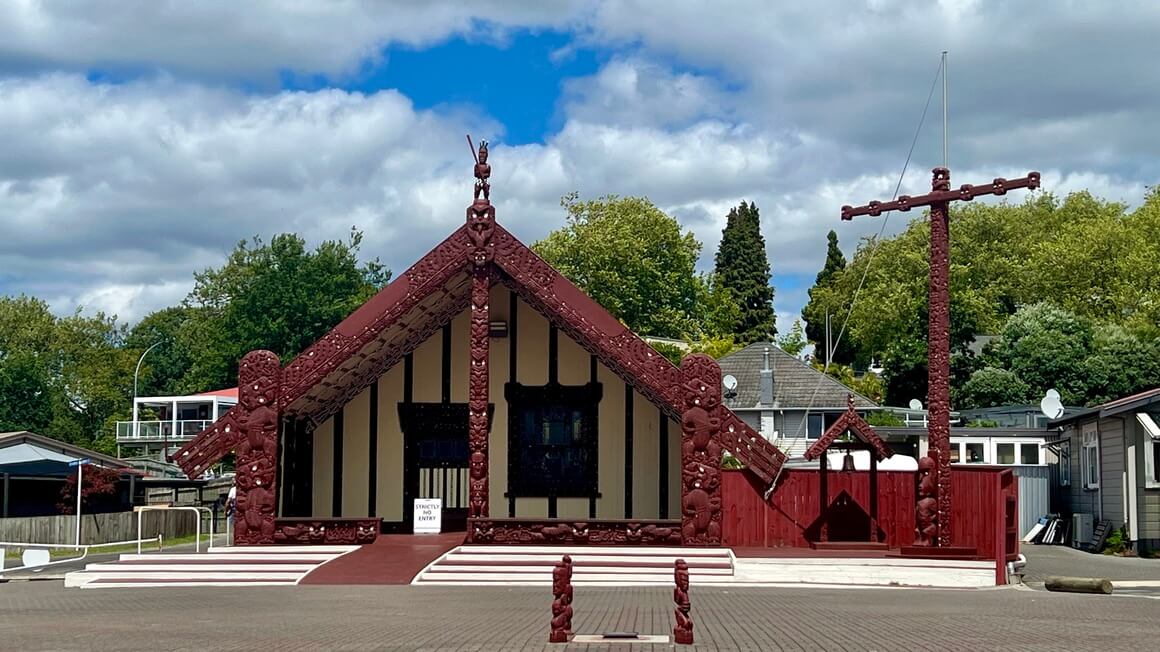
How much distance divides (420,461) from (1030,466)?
20045mm

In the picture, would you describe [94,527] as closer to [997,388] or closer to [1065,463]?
[1065,463]

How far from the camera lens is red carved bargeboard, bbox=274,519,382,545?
2206cm

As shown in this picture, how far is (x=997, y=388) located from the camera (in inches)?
2149

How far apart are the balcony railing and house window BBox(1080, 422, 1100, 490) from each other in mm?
50747

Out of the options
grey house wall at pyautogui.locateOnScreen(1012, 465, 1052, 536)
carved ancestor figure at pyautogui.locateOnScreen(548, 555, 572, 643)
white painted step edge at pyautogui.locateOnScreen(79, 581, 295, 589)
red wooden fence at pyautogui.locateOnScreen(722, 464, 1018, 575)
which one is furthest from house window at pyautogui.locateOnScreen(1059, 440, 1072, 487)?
carved ancestor figure at pyautogui.locateOnScreen(548, 555, 572, 643)

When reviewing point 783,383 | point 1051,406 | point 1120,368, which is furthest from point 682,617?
point 1120,368

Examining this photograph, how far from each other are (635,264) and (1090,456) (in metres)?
40.3

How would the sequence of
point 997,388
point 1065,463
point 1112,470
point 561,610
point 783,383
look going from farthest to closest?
point 997,388, point 783,383, point 1065,463, point 1112,470, point 561,610

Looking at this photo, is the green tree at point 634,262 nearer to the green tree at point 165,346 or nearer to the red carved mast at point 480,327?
the green tree at point 165,346

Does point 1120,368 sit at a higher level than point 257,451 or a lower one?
higher

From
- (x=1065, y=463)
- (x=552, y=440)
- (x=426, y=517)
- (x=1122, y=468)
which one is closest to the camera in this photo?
(x=426, y=517)

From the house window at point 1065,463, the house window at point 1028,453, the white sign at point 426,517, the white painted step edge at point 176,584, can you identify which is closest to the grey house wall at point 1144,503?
the house window at point 1065,463

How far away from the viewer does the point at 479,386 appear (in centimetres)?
2241

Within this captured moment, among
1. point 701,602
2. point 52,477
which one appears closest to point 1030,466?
point 701,602
